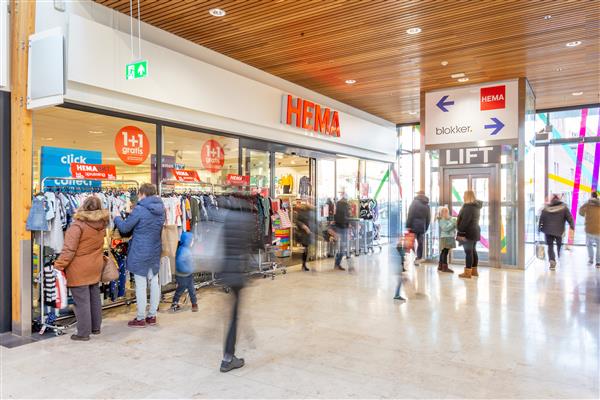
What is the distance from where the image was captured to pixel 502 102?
9.21 m

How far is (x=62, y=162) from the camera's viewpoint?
5172 mm

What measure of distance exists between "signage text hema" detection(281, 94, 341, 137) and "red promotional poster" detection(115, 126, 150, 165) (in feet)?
10.3

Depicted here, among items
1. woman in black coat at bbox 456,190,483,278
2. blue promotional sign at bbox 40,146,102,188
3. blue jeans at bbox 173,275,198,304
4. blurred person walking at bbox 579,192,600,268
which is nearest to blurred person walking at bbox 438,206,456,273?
woman in black coat at bbox 456,190,483,278

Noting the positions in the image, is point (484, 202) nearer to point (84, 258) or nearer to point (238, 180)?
point (238, 180)

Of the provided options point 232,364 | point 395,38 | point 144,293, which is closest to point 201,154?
point 144,293

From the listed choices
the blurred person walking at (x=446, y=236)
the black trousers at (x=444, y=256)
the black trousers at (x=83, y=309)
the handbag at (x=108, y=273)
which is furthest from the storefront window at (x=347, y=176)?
the black trousers at (x=83, y=309)

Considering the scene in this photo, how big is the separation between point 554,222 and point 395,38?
18.3 feet

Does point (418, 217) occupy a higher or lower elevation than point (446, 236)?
higher

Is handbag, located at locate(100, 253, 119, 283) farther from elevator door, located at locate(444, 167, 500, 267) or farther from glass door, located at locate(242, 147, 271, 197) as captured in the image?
elevator door, located at locate(444, 167, 500, 267)

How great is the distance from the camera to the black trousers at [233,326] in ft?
11.9

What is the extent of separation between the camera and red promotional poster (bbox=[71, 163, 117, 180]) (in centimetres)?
511

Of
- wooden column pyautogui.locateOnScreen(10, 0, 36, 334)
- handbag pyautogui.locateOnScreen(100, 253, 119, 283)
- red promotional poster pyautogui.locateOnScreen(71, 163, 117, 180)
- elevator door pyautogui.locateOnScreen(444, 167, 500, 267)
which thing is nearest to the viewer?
wooden column pyautogui.locateOnScreen(10, 0, 36, 334)

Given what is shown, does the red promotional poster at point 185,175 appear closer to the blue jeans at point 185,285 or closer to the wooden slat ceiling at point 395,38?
the blue jeans at point 185,285

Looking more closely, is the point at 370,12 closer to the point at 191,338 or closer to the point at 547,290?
the point at 191,338
